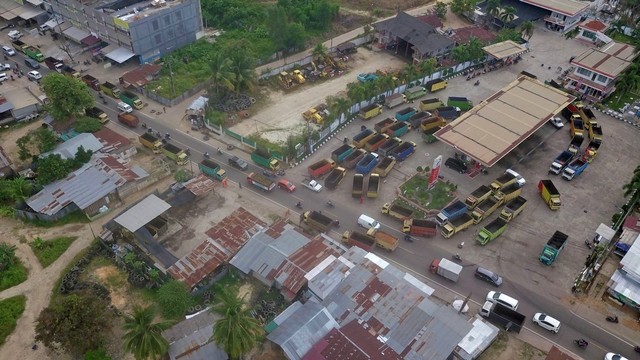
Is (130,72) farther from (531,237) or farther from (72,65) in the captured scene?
(531,237)

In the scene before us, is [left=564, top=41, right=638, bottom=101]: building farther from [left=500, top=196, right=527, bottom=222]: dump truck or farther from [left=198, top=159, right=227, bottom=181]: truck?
[left=198, top=159, right=227, bottom=181]: truck

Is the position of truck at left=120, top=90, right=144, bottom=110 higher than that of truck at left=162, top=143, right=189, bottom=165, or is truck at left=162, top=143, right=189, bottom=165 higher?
truck at left=120, top=90, right=144, bottom=110

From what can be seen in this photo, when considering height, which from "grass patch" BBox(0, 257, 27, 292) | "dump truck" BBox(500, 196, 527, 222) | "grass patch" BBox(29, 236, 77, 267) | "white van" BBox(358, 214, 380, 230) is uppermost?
"dump truck" BBox(500, 196, 527, 222)

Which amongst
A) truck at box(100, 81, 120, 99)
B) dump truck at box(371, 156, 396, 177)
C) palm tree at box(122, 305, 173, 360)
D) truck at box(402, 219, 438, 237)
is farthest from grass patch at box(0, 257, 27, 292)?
dump truck at box(371, 156, 396, 177)

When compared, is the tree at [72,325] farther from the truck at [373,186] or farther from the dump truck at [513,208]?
the dump truck at [513,208]

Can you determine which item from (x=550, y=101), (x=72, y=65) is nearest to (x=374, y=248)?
(x=550, y=101)

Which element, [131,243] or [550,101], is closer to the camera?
[131,243]

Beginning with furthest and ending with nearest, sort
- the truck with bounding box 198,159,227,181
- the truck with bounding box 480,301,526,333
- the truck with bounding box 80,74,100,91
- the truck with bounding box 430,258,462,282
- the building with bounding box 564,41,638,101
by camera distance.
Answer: the truck with bounding box 80,74,100,91
the building with bounding box 564,41,638,101
the truck with bounding box 198,159,227,181
the truck with bounding box 430,258,462,282
the truck with bounding box 480,301,526,333
